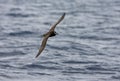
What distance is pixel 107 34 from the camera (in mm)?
30016

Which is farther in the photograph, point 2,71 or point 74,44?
point 74,44

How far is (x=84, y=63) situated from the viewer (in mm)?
24781

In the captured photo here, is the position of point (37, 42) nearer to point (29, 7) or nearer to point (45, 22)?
point (45, 22)

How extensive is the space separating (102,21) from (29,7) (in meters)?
6.51

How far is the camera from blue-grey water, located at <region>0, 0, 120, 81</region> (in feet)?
76.6

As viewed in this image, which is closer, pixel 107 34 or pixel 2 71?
pixel 2 71

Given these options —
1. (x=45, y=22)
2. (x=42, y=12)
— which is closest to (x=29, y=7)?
(x=42, y=12)

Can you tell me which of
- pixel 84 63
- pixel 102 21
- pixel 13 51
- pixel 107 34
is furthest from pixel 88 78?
pixel 102 21

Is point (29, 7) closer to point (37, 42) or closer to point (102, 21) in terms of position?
point (102, 21)

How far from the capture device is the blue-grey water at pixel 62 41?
920 inches

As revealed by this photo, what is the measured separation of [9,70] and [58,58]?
3026 mm

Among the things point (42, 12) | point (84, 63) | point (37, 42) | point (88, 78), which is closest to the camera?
point (88, 78)

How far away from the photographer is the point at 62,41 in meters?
28.9

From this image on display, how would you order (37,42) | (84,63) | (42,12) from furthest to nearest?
1. (42,12)
2. (37,42)
3. (84,63)
